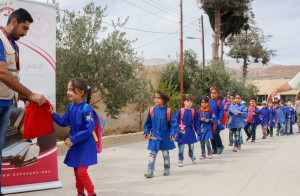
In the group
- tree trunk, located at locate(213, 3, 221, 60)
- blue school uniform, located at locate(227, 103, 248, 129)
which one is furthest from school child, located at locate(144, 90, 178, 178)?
tree trunk, located at locate(213, 3, 221, 60)

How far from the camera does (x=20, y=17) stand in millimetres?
3178

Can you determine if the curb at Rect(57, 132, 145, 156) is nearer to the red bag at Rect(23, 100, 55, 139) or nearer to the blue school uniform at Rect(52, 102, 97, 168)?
the blue school uniform at Rect(52, 102, 97, 168)

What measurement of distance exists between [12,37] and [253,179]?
423 centimetres

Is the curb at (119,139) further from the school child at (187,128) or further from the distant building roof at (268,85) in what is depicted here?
the distant building roof at (268,85)

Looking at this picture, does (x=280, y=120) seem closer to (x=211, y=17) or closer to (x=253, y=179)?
(x=253, y=179)

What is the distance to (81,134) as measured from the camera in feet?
10.4

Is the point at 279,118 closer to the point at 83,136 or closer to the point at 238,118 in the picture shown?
the point at 238,118

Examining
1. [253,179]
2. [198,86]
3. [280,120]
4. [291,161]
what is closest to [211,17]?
[198,86]

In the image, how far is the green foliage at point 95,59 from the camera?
8.21m

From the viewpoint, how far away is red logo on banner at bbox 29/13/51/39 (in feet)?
13.5

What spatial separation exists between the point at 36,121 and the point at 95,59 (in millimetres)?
5646

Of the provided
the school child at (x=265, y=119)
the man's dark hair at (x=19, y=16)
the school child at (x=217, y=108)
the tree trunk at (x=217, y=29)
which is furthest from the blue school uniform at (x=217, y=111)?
the tree trunk at (x=217, y=29)

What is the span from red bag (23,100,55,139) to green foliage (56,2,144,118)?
16.6ft

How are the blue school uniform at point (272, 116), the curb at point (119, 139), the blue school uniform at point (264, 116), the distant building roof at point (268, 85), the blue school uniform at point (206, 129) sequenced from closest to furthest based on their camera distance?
the blue school uniform at point (206, 129), the curb at point (119, 139), the blue school uniform at point (264, 116), the blue school uniform at point (272, 116), the distant building roof at point (268, 85)
